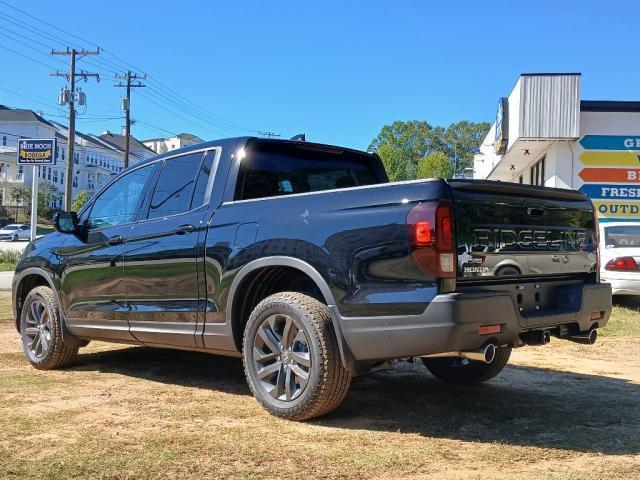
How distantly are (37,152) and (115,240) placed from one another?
784 inches

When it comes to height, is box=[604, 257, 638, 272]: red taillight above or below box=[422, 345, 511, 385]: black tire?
above

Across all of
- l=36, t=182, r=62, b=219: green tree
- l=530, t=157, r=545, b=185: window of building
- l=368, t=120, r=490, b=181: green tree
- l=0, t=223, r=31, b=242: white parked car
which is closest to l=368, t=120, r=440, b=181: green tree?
l=368, t=120, r=490, b=181: green tree

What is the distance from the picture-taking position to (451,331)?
11.7 ft

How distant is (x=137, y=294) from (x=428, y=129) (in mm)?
96116

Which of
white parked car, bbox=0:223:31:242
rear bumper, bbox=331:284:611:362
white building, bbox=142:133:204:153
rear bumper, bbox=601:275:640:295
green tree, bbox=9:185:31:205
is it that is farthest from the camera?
white building, bbox=142:133:204:153

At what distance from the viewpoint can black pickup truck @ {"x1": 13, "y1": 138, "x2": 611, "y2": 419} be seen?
147 inches

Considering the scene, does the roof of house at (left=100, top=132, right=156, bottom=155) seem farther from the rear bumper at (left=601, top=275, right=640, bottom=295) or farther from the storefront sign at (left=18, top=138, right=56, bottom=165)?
the rear bumper at (left=601, top=275, right=640, bottom=295)

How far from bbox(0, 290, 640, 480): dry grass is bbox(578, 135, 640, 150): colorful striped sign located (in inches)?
508

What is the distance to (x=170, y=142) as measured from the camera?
400 feet

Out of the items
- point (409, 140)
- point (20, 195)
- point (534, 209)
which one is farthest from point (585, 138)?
point (409, 140)

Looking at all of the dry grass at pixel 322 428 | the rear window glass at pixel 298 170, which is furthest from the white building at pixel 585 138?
the rear window glass at pixel 298 170

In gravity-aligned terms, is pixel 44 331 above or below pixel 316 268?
below

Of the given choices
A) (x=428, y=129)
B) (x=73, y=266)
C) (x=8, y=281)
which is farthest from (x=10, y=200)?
(x=73, y=266)

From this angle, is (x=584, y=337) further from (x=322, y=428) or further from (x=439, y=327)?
(x=322, y=428)
